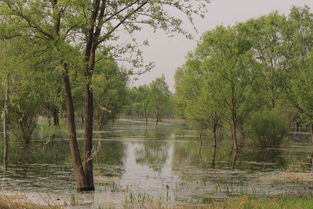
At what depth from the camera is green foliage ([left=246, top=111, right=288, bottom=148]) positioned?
4881 centimetres

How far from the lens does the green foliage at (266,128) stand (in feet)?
160

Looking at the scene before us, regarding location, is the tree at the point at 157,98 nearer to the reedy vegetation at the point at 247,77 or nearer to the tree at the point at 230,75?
the reedy vegetation at the point at 247,77

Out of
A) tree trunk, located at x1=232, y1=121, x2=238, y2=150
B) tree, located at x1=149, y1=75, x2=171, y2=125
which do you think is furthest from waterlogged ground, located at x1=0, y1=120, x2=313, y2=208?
tree, located at x1=149, y1=75, x2=171, y2=125

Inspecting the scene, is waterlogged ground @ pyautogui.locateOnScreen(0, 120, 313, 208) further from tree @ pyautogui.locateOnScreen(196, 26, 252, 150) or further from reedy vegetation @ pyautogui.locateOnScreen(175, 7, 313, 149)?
tree @ pyautogui.locateOnScreen(196, 26, 252, 150)

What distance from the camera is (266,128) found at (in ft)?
161

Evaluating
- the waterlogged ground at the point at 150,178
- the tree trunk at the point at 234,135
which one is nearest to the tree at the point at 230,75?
the tree trunk at the point at 234,135

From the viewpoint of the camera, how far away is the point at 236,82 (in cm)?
4912

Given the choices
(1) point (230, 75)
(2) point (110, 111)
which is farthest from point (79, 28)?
(1) point (230, 75)

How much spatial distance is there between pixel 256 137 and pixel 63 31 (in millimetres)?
35273

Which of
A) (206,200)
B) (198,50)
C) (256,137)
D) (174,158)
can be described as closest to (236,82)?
(256,137)

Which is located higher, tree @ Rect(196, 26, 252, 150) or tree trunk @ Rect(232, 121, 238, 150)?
tree @ Rect(196, 26, 252, 150)

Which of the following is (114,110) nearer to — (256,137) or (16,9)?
(256,137)

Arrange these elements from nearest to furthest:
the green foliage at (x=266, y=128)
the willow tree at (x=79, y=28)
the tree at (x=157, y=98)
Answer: the willow tree at (x=79, y=28), the green foliage at (x=266, y=128), the tree at (x=157, y=98)

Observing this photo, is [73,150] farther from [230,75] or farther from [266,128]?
[266,128]
